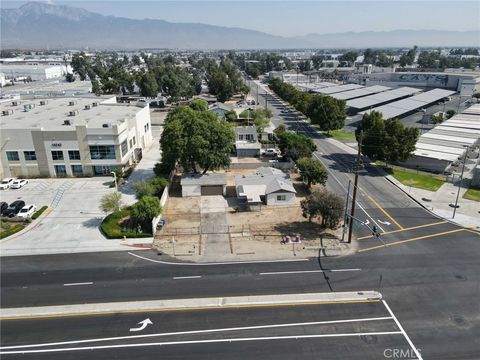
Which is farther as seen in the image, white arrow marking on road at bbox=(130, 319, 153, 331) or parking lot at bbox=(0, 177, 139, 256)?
parking lot at bbox=(0, 177, 139, 256)

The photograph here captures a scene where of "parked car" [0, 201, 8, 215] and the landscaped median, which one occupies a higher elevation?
"parked car" [0, 201, 8, 215]

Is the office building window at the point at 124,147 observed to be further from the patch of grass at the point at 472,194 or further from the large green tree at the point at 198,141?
the patch of grass at the point at 472,194

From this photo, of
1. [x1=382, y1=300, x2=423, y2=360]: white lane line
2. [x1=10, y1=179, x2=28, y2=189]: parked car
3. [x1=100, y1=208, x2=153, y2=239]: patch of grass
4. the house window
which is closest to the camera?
[x1=382, y1=300, x2=423, y2=360]: white lane line

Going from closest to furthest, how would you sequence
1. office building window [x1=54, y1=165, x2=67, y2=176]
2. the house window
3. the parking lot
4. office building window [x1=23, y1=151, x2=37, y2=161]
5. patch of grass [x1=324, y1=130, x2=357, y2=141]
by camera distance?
the parking lot → the house window → office building window [x1=23, y1=151, x2=37, y2=161] → office building window [x1=54, y1=165, x2=67, y2=176] → patch of grass [x1=324, y1=130, x2=357, y2=141]

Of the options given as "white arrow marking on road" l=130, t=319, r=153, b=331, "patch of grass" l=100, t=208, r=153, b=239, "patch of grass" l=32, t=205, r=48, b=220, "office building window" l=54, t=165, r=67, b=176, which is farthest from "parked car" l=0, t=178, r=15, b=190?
"white arrow marking on road" l=130, t=319, r=153, b=331

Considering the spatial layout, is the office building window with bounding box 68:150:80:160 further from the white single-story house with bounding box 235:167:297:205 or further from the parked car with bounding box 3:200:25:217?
the white single-story house with bounding box 235:167:297:205

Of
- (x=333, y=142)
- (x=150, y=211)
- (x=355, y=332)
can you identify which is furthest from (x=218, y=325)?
(x=333, y=142)

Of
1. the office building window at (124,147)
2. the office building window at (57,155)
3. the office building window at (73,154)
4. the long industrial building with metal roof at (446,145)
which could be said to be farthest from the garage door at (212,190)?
the long industrial building with metal roof at (446,145)

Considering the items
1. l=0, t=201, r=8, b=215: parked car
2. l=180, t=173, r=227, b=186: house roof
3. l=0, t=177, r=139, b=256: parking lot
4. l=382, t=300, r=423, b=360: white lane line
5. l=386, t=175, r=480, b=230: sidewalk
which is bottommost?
l=386, t=175, r=480, b=230: sidewalk

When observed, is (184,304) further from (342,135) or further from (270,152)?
(342,135)
